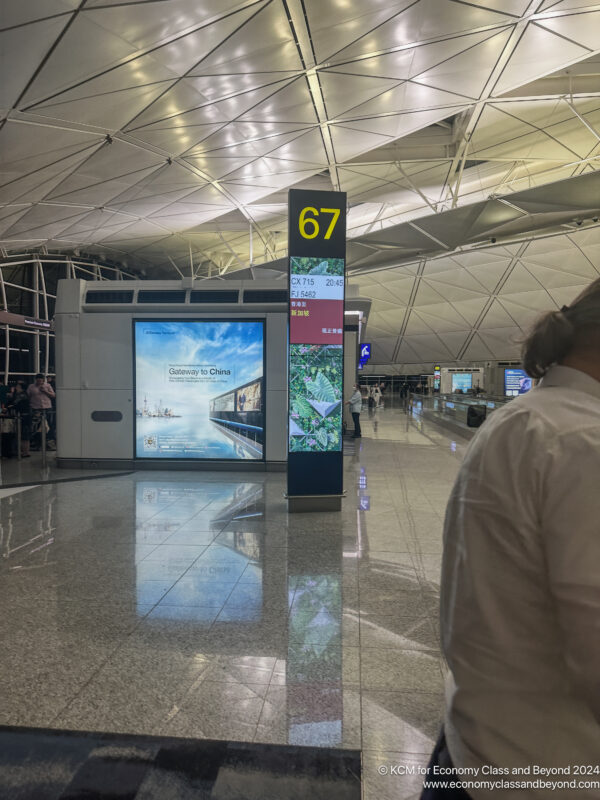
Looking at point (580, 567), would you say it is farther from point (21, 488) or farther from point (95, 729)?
point (21, 488)

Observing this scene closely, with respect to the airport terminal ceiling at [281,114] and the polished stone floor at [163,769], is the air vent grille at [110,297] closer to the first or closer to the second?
the airport terminal ceiling at [281,114]

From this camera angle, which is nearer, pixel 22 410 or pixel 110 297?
pixel 110 297

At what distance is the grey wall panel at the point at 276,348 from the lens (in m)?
12.1

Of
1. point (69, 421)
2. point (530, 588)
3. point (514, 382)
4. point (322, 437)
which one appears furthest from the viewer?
point (514, 382)

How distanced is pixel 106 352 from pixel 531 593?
42.2 ft

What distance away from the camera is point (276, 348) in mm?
12164

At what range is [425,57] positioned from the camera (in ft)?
49.7

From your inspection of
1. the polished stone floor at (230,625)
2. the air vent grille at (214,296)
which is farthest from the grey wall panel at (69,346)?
the polished stone floor at (230,625)

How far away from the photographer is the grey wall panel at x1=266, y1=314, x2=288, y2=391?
12.1 m

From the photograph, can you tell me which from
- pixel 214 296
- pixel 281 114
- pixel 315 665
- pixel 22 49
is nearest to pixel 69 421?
pixel 214 296

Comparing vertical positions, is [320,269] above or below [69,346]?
above

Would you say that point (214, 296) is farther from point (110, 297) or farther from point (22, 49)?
point (22, 49)

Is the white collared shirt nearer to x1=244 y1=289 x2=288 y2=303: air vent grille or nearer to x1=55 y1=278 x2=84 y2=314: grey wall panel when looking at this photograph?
x1=244 y1=289 x2=288 y2=303: air vent grille

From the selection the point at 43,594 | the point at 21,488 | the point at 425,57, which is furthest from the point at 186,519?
the point at 425,57
